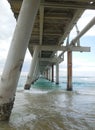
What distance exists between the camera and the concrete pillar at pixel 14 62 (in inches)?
308

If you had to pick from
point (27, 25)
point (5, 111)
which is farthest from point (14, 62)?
point (5, 111)

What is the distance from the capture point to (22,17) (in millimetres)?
8258

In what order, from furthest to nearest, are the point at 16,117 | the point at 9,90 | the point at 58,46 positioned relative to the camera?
the point at 58,46, the point at 16,117, the point at 9,90

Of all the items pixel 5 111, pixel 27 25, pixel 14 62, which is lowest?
pixel 5 111

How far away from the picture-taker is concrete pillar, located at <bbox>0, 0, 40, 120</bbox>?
7.83 meters

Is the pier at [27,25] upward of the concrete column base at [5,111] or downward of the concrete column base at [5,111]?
upward

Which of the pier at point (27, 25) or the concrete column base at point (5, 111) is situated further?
the pier at point (27, 25)

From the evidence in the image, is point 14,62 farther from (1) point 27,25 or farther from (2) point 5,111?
(2) point 5,111

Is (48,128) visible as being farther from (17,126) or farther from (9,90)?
(9,90)

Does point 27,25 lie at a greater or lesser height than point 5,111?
greater

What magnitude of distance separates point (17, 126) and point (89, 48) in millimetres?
19418

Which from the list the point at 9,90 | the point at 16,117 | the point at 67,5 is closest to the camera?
the point at 9,90

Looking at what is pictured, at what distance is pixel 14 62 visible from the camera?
7.96 meters

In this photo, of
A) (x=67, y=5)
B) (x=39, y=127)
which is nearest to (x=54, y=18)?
(x=67, y=5)
